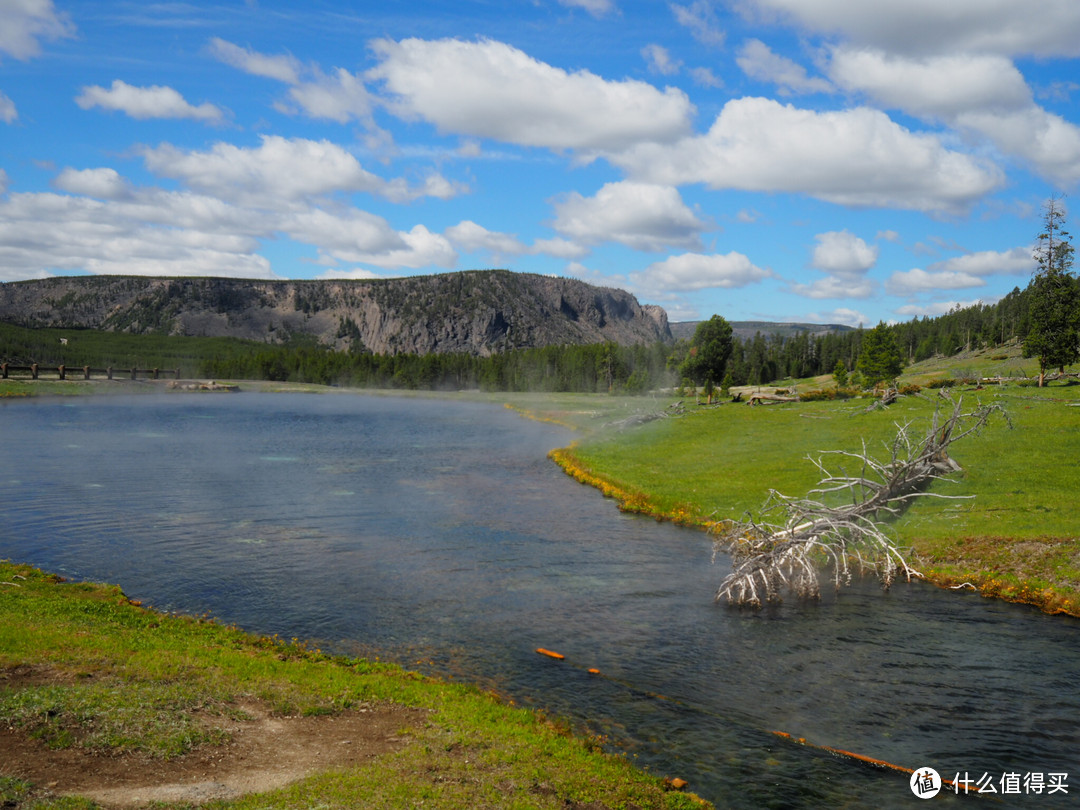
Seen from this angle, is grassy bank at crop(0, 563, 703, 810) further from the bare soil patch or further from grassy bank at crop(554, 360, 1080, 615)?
grassy bank at crop(554, 360, 1080, 615)

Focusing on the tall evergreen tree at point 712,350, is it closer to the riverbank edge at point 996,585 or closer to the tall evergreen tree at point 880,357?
the tall evergreen tree at point 880,357

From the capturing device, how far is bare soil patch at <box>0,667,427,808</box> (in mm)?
11336

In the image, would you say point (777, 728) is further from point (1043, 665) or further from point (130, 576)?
point (130, 576)

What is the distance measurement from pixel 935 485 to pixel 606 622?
24.9 m

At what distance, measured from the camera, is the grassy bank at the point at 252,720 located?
12.0m

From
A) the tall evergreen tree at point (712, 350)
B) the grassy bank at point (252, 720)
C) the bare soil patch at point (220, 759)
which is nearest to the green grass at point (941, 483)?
the grassy bank at point (252, 720)

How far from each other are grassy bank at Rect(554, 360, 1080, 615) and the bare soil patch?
24393 mm

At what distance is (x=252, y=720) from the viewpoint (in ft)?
47.3

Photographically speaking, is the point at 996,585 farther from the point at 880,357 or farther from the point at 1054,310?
the point at 880,357

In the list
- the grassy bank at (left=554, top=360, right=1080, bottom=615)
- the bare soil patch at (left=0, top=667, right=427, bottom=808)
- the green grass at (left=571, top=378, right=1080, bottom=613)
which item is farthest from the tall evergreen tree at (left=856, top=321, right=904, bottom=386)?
the bare soil patch at (left=0, top=667, right=427, bottom=808)

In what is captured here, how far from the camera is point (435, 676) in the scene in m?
19.0

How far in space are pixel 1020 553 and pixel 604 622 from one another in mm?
18154

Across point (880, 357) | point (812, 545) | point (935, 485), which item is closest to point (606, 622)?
point (812, 545)

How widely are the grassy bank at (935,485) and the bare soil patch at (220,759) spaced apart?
24.4m
